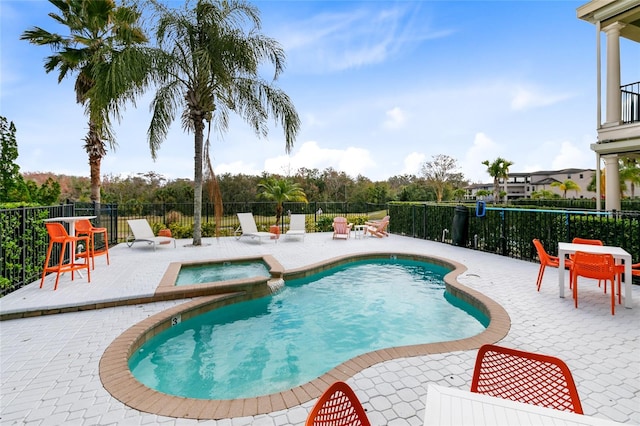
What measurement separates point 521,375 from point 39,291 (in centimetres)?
658

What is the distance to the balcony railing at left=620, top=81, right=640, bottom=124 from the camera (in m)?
9.57

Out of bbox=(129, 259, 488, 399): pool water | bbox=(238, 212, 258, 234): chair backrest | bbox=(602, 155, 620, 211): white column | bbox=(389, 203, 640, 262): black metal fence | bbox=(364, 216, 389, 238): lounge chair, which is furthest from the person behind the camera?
bbox=(364, 216, 389, 238): lounge chair

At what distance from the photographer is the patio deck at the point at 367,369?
223cm

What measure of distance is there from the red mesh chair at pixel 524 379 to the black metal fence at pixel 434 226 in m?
5.99

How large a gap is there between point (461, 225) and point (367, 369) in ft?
26.3

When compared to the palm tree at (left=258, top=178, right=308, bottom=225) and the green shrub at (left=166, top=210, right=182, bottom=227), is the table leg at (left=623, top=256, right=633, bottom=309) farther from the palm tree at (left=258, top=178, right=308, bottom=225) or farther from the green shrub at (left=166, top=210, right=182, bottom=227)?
the green shrub at (left=166, top=210, right=182, bottom=227)

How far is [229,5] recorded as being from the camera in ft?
32.3

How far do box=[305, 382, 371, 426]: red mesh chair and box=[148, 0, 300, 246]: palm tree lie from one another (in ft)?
31.6

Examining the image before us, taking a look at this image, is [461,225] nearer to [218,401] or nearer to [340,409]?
[218,401]

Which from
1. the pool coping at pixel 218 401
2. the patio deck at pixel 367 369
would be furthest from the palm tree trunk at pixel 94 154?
the pool coping at pixel 218 401

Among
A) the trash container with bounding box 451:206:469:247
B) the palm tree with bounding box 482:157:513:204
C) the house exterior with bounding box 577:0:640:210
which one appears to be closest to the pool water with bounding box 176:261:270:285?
the trash container with bounding box 451:206:469:247

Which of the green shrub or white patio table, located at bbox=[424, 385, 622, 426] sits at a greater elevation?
the green shrub

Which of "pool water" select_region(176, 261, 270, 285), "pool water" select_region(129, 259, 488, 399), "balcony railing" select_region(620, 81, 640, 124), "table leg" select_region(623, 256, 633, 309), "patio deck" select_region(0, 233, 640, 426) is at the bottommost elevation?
"pool water" select_region(129, 259, 488, 399)

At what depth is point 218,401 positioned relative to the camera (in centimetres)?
236
